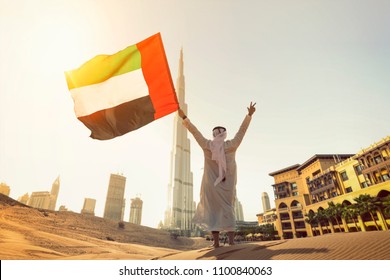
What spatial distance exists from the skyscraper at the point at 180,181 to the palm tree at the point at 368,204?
109649 mm

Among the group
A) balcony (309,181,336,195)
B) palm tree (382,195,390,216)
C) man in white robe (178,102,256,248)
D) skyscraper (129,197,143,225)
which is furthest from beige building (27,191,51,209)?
man in white robe (178,102,256,248)

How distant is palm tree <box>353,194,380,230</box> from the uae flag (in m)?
36.3

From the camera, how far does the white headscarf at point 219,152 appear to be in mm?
4707

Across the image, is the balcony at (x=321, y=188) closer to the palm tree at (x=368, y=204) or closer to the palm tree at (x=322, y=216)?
the palm tree at (x=322, y=216)

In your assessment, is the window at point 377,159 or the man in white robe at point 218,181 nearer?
the man in white robe at point 218,181

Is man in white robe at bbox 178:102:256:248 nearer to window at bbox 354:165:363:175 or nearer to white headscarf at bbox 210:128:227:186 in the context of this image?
white headscarf at bbox 210:128:227:186

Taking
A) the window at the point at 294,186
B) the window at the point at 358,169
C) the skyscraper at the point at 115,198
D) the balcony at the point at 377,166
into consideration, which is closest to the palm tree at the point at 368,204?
the balcony at the point at 377,166

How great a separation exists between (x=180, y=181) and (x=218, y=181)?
143375mm

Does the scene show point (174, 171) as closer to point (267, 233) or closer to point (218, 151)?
point (267, 233)

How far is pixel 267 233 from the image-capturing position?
55.8 metres

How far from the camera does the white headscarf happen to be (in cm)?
471

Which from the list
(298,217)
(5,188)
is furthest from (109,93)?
(5,188)

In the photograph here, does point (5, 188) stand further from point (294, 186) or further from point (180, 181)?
point (294, 186)

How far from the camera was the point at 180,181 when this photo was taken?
145m
